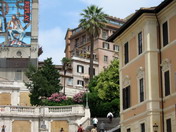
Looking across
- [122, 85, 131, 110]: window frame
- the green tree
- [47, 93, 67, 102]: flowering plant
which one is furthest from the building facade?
[122, 85, 131, 110]: window frame

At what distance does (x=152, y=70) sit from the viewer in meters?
35.4

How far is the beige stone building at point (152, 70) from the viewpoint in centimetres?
3391

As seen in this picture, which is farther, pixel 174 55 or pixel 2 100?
pixel 2 100

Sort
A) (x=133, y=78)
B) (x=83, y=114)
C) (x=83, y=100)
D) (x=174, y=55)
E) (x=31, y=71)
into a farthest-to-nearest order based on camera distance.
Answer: (x=31, y=71)
(x=83, y=100)
(x=83, y=114)
(x=133, y=78)
(x=174, y=55)

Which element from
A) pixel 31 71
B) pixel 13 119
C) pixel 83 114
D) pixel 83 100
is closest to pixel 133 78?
pixel 83 114

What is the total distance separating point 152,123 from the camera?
3488 cm

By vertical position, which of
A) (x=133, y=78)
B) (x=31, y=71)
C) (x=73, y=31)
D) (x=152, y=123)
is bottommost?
(x=152, y=123)

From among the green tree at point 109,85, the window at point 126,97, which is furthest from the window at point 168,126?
the green tree at point 109,85

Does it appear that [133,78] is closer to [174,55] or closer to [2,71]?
[174,55]

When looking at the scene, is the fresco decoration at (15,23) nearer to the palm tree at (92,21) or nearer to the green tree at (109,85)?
the palm tree at (92,21)

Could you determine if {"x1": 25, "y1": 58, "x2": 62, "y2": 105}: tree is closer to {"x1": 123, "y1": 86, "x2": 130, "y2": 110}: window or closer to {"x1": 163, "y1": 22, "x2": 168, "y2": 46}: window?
{"x1": 123, "y1": 86, "x2": 130, "y2": 110}: window

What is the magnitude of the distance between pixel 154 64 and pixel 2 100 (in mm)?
55864

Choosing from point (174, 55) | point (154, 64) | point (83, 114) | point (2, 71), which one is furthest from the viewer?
point (2, 71)

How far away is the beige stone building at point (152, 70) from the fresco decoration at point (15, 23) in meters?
73.8
